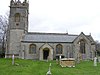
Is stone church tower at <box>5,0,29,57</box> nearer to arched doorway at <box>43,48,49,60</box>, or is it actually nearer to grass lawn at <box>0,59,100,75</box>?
arched doorway at <box>43,48,49,60</box>

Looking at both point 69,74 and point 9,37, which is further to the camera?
point 9,37

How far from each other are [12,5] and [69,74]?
3931 cm

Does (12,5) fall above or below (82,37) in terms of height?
above

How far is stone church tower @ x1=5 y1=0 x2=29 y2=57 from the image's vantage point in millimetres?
56906

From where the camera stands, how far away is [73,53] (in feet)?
184

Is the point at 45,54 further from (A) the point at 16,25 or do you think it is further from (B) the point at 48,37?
(A) the point at 16,25

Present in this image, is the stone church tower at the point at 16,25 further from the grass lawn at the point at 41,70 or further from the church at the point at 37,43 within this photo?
the grass lawn at the point at 41,70

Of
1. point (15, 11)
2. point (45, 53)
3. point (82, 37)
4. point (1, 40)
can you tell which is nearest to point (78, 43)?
point (82, 37)

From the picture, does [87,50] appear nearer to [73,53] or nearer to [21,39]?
[73,53]

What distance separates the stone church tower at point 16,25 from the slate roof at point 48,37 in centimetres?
171

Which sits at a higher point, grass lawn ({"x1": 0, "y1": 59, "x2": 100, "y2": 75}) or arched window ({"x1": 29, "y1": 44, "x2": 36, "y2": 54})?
arched window ({"x1": 29, "y1": 44, "x2": 36, "y2": 54})

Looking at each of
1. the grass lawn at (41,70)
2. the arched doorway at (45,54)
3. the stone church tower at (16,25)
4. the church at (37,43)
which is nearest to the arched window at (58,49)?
the church at (37,43)

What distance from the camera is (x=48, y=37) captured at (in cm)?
5841

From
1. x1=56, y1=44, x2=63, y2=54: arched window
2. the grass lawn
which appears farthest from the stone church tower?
the grass lawn
